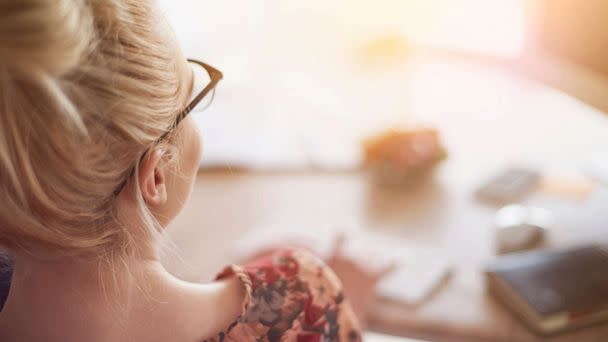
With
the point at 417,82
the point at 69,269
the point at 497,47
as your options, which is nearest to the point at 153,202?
the point at 69,269

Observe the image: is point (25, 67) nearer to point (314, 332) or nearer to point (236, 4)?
point (314, 332)

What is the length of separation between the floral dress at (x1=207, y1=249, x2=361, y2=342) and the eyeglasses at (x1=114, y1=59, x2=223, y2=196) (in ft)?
0.69

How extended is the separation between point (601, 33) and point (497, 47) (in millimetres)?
1086

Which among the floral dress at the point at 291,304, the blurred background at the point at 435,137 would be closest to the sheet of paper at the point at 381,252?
the blurred background at the point at 435,137

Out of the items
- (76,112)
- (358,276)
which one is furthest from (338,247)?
(76,112)

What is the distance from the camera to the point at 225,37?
2672 millimetres

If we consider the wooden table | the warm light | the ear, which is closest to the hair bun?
the ear

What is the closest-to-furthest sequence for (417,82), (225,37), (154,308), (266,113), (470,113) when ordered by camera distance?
1. (154,308)
2. (470,113)
3. (266,113)
4. (417,82)
5. (225,37)

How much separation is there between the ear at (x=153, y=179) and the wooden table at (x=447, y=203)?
0.41m

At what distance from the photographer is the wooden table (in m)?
1.00

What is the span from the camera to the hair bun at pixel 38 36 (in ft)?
1.46

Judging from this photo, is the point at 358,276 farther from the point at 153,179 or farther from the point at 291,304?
the point at 153,179

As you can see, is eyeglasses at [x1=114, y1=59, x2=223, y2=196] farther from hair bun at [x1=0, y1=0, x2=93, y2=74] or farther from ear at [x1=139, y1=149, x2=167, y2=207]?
hair bun at [x1=0, y1=0, x2=93, y2=74]

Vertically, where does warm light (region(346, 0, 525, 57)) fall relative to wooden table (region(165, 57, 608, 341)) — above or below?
above
